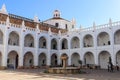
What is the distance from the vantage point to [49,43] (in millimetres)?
39219

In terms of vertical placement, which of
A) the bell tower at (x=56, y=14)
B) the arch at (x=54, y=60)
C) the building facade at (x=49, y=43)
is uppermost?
the bell tower at (x=56, y=14)

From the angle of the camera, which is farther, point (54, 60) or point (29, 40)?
point (54, 60)

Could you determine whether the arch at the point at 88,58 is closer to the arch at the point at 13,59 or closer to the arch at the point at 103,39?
the arch at the point at 103,39

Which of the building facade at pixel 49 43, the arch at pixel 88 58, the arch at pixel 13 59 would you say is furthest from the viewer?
the arch at pixel 88 58

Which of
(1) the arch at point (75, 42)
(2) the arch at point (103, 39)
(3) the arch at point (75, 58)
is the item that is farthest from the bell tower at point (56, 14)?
(2) the arch at point (103, 39)

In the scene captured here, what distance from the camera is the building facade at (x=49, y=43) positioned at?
3194cm

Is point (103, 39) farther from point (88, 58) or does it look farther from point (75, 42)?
point (75, 42)

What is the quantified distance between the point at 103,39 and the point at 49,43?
12.1 m

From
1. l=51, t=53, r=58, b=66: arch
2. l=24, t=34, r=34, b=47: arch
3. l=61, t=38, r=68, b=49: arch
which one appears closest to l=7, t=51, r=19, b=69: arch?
l=24, t=34, r=34, b=47: arch

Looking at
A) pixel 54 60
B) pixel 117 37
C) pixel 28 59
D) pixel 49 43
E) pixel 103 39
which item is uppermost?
pixel 117 37

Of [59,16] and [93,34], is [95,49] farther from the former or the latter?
[59,16]

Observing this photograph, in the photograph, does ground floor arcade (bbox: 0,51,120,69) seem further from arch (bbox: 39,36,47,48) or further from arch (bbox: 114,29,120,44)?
arch (bbox: 114,29,120,44)

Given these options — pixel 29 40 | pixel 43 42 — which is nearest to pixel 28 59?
pixel 29 40

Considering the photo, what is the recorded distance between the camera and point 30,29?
3594 cm
